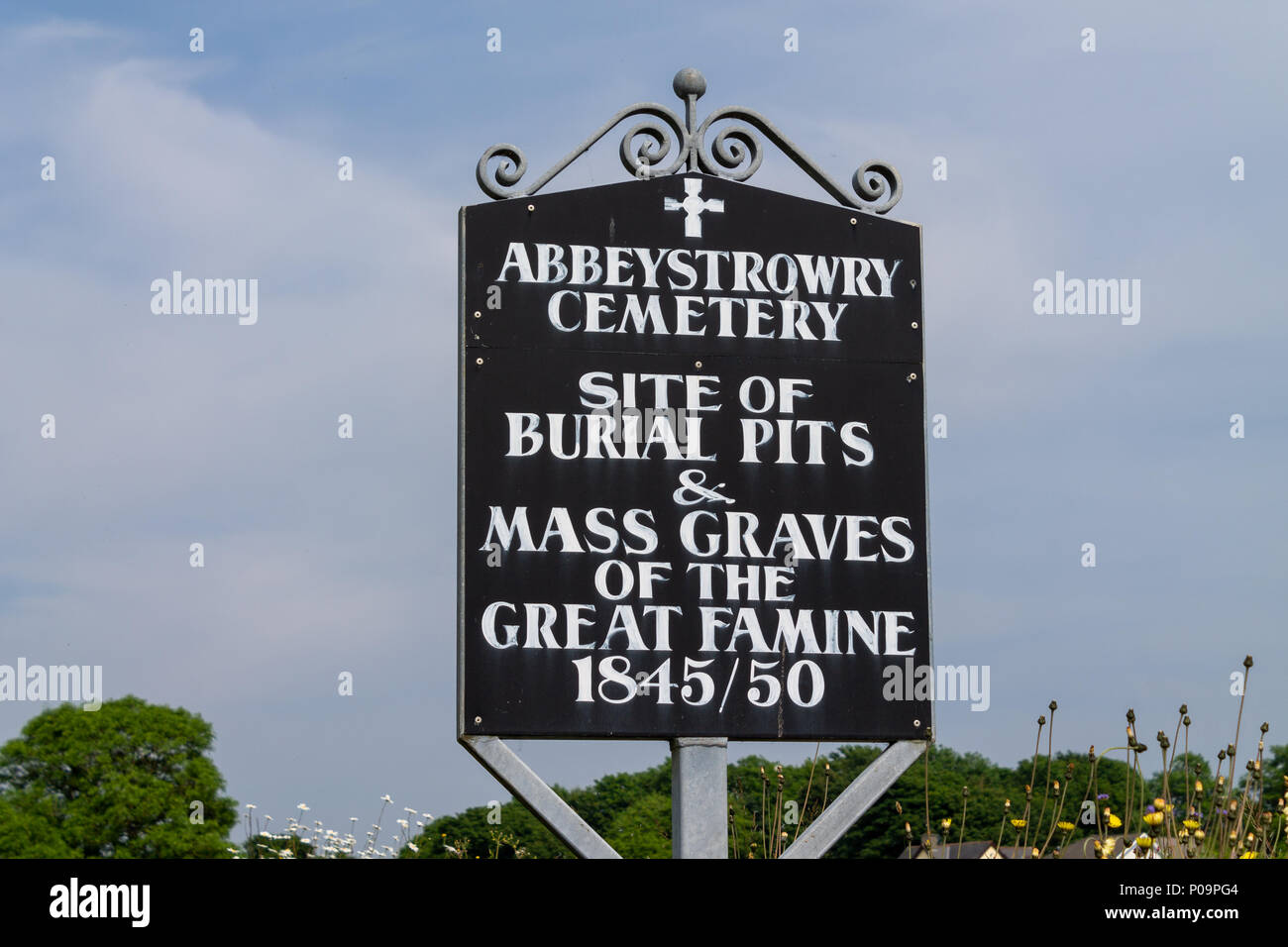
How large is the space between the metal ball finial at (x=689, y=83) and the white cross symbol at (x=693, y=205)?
0.41 meters

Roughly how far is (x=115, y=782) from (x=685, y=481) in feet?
133

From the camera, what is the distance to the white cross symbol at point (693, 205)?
674cm

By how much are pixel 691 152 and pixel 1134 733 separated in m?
3.01

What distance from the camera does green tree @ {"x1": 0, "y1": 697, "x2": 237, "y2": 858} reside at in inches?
1644

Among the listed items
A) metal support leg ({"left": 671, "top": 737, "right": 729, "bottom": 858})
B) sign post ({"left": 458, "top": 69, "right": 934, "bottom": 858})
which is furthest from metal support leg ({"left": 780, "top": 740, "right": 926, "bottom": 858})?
metal support leg ({"left": 671, "top": 737, "right": 729, "bottom": 858})

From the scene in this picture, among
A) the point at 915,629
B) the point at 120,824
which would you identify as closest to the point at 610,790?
the point at 120,824

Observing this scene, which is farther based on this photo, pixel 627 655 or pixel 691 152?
pixel 691 152

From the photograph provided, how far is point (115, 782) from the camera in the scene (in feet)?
142

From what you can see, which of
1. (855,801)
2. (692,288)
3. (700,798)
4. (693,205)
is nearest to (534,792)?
(700,798)

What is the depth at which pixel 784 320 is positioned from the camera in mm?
6688

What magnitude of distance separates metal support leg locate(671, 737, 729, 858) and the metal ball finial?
278cm

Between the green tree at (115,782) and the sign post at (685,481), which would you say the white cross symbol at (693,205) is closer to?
the sign post at (685,481)

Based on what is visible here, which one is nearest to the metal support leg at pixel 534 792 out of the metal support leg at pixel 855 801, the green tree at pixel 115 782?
the metal support leg at pixel 855 801
